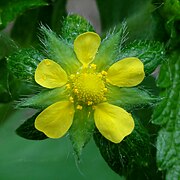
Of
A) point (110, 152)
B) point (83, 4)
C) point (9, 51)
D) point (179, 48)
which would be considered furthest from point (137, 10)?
point (83, 4)

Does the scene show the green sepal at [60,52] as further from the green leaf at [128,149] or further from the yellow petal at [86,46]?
the green leaf at [128,149]

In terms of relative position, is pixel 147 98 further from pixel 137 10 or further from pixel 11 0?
pixel 137 10

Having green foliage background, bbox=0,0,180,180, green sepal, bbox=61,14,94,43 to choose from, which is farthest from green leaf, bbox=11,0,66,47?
green sepal, bbox=61,14,94,43

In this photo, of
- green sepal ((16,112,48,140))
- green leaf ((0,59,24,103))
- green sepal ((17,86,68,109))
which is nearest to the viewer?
green sepal ((17,86,68,109))

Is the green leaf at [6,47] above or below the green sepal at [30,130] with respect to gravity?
above

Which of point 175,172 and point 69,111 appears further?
point 175,172

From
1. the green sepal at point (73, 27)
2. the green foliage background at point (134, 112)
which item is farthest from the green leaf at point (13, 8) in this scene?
the green sepal at point (73, 27)

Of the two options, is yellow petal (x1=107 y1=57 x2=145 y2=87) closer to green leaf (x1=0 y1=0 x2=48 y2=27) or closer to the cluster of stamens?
the cluster of stamens
